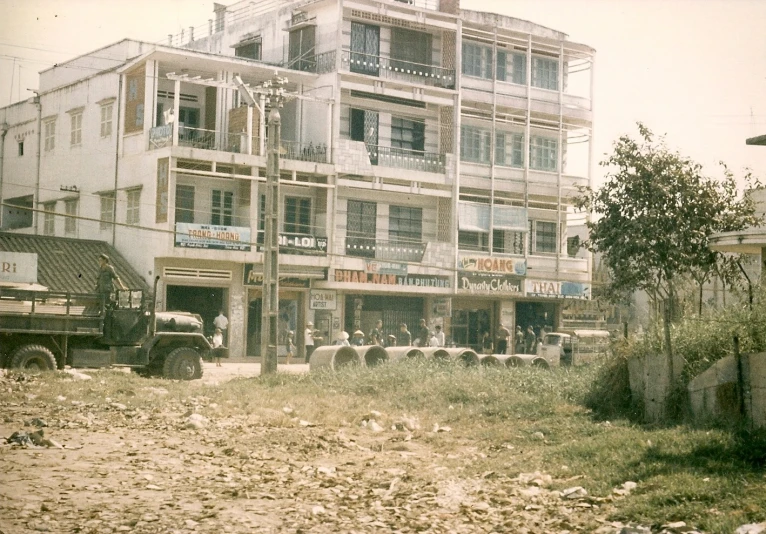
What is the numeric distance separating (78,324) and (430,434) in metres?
11.3

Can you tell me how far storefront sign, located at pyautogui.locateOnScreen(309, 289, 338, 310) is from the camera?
40.2 meters

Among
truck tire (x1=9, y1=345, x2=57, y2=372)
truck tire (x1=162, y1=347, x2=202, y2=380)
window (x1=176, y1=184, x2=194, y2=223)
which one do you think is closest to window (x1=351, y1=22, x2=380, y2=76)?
window (x1=176, y1=184, x2=194, y2=223)

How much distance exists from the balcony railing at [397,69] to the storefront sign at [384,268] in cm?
790

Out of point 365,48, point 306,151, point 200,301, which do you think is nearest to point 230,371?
point 200,301

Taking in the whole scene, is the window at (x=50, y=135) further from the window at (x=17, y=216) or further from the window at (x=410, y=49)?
the window at (x=410, y=49)

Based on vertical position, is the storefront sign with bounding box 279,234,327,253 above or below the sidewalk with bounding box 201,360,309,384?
above

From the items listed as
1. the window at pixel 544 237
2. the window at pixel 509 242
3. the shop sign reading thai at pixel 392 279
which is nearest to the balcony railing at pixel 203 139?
the shop sign reading thai at pixel 392 279

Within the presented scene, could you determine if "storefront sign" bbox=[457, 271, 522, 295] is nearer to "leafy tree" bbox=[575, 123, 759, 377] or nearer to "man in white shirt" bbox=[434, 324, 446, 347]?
"man in white shirt" bbox=[434, 324, 446, 347]

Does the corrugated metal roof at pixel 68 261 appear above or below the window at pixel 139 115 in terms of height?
below

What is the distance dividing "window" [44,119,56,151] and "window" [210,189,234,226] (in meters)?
9.00

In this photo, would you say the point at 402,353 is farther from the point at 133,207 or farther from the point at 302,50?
the point at 302,50

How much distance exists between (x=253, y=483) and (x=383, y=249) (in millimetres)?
30588

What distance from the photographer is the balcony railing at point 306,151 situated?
39.8 metres

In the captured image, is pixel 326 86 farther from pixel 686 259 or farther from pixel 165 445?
pixel 165 445
